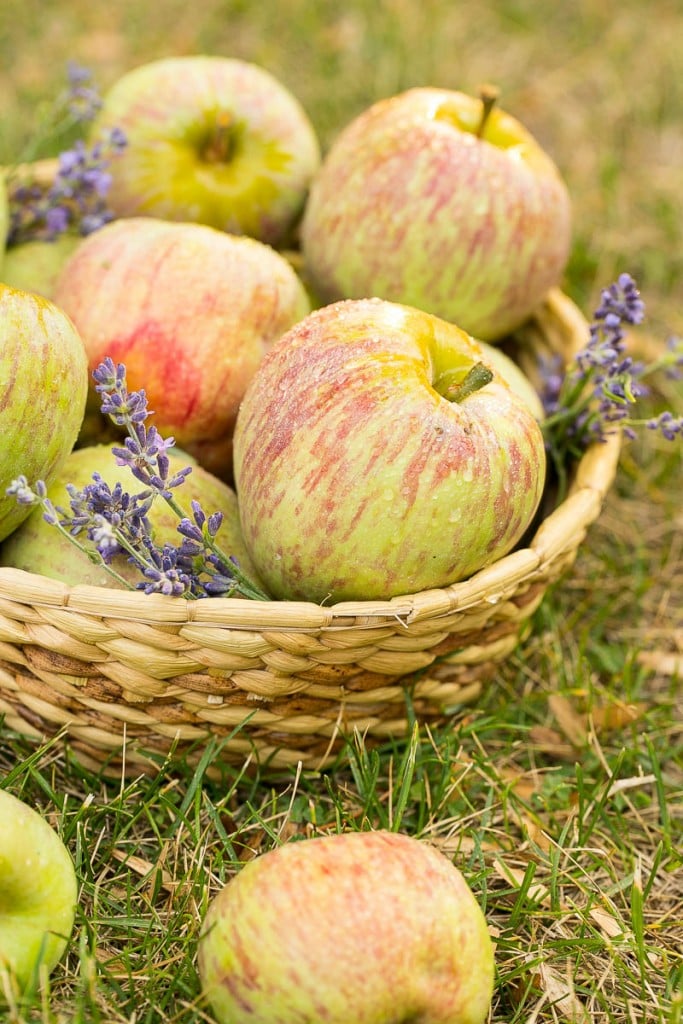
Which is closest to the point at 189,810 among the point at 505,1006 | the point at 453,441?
the point at 505,1006

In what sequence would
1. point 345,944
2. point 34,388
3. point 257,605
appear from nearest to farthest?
1. point 345,944
2. point 257,605
3. point 34,388

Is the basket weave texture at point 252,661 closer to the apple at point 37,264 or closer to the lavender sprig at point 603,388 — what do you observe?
the lavender sprig at point 603,388

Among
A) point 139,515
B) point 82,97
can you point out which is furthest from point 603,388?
point 82,97

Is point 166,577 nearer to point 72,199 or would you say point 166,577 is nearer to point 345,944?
point 345,944

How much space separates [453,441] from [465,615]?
265 millimetres

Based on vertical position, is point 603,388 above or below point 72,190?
below

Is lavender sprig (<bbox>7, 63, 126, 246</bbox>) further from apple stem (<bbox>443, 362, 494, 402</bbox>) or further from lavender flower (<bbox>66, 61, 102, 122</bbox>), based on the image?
apple stem (<bbox>443, 362, 494, 402</bbox>)

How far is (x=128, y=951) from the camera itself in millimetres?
1406

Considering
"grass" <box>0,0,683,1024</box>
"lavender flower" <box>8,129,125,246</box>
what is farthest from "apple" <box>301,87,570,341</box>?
"grass" <box>0,0,683,1024</box>

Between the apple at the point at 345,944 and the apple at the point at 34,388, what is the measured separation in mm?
657

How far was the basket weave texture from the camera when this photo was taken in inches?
56.2

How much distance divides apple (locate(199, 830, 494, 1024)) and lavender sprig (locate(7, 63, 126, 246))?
1414mm

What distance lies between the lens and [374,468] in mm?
1481

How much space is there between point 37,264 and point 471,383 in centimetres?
103
